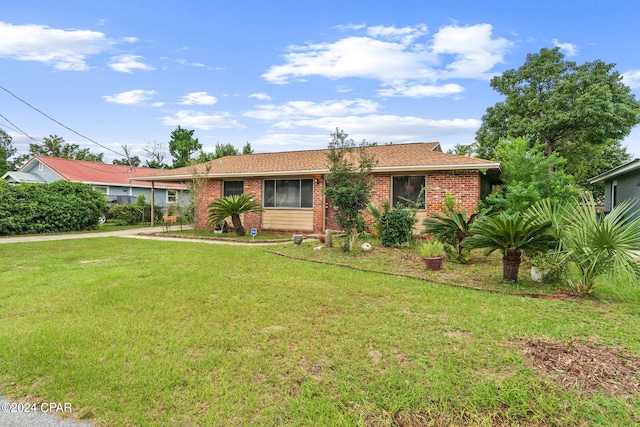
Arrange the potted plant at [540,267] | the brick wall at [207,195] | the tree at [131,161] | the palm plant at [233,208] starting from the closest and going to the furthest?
the potted plant at [540,267], the palm plant at [233,208], the brick wall at [207,195], the tree at [131,161]

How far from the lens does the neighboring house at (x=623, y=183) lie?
11881 mm

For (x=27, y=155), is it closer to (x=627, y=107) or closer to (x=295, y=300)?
(x=295, y=300)

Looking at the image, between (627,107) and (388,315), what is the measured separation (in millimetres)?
22020

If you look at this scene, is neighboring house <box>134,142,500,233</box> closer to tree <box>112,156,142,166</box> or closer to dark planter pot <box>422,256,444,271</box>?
dark planter pot <box>422,256,444,271</box>

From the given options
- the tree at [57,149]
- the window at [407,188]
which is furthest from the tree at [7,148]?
the window at [407,188]

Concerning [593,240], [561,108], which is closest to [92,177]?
[593,240]

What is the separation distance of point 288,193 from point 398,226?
551 centimetres

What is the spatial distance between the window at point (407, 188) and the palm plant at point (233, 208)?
513 cm

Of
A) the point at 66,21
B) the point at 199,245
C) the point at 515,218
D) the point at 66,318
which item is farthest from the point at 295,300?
the point at 66,21

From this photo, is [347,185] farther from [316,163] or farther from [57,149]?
[57,149]

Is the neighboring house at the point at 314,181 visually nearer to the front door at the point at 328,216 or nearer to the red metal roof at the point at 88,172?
the front door at the point at 328,216

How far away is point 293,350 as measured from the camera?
3.22 meters

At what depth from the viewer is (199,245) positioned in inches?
413

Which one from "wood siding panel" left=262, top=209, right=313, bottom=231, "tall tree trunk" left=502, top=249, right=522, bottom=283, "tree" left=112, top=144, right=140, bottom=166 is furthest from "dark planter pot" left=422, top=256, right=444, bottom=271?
"tree" left=112, top=144, right=140, bottom=166
